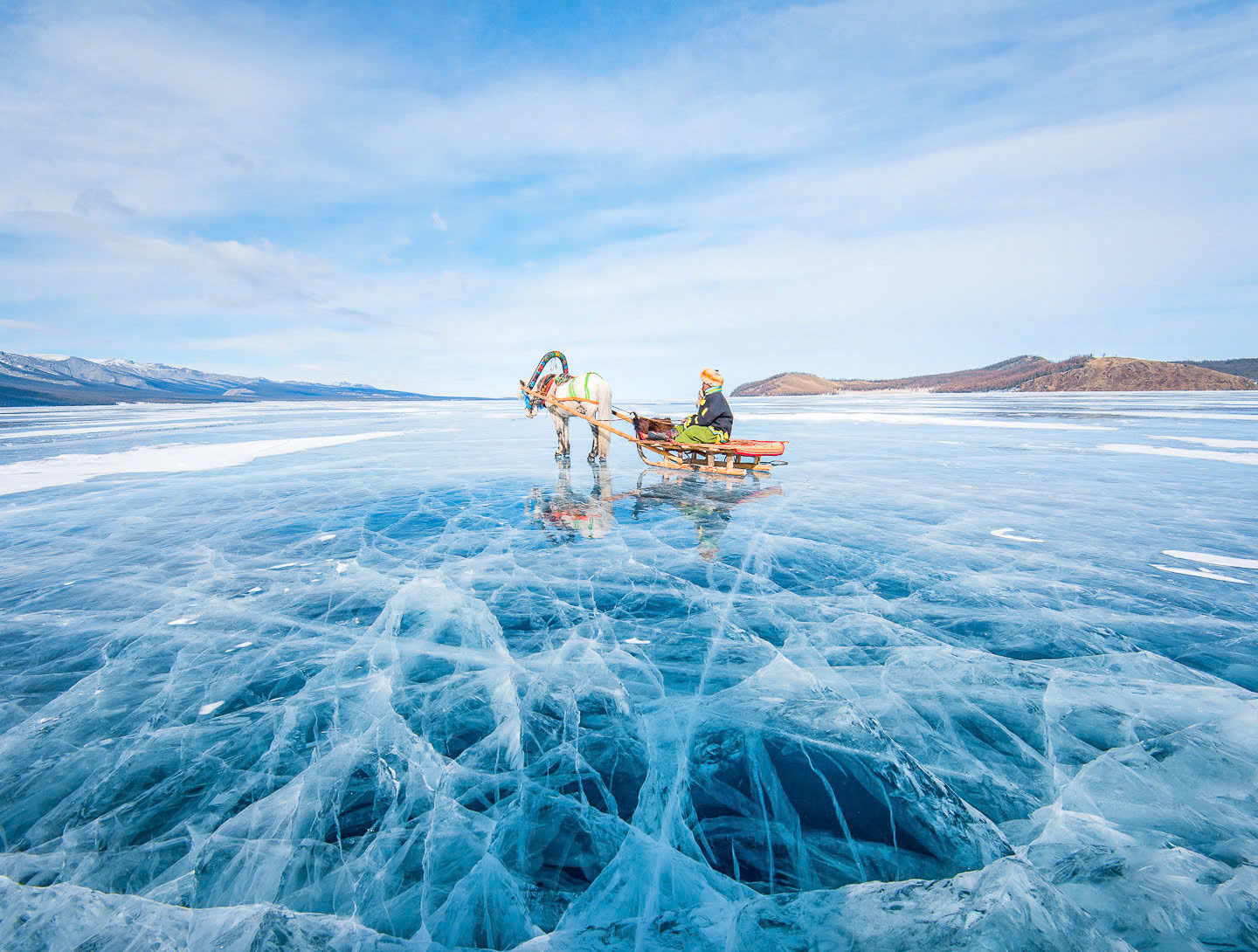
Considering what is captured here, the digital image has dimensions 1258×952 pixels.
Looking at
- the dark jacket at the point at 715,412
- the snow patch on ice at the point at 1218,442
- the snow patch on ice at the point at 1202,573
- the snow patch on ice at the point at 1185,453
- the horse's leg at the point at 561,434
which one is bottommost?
the snow patch on ice at the point at 1202,573

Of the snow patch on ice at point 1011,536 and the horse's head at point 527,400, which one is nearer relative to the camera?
the snow patch on ice at point 1011,536

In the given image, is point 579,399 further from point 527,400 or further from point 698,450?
point 698,450

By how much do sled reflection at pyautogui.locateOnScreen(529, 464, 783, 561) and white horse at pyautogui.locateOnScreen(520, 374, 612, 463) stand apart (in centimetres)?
137

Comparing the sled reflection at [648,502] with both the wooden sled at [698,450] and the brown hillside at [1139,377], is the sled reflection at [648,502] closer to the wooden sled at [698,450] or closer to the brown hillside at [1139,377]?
the wooden sled at [698,450]

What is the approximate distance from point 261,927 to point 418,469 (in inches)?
411

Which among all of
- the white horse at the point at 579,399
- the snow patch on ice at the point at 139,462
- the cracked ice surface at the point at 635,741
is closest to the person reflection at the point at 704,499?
the cracked ice surface at the point at 635,741

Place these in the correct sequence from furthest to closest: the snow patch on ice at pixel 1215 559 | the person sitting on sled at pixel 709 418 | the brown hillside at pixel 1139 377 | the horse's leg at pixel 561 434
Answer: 1. the brown hillside at pixel 1139 377
2. the horse's leg at pixel 561 434
3. the person sitting on sled at pixel 709 418
4. the snow patch on ice at pixel 1215 559

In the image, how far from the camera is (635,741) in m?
2.71

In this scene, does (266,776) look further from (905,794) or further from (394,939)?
(905,794)

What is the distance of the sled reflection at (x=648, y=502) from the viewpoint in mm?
6594

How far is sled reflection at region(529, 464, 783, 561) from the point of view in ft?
21.6

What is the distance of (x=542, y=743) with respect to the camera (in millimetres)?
2701

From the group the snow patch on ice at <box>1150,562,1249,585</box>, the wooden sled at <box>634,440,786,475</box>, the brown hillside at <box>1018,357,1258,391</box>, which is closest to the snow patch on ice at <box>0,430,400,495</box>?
the wooden sled at <box>634,440,786,475</box>

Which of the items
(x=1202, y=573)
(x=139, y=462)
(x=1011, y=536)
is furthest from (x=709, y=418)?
(x=139, y=462)
